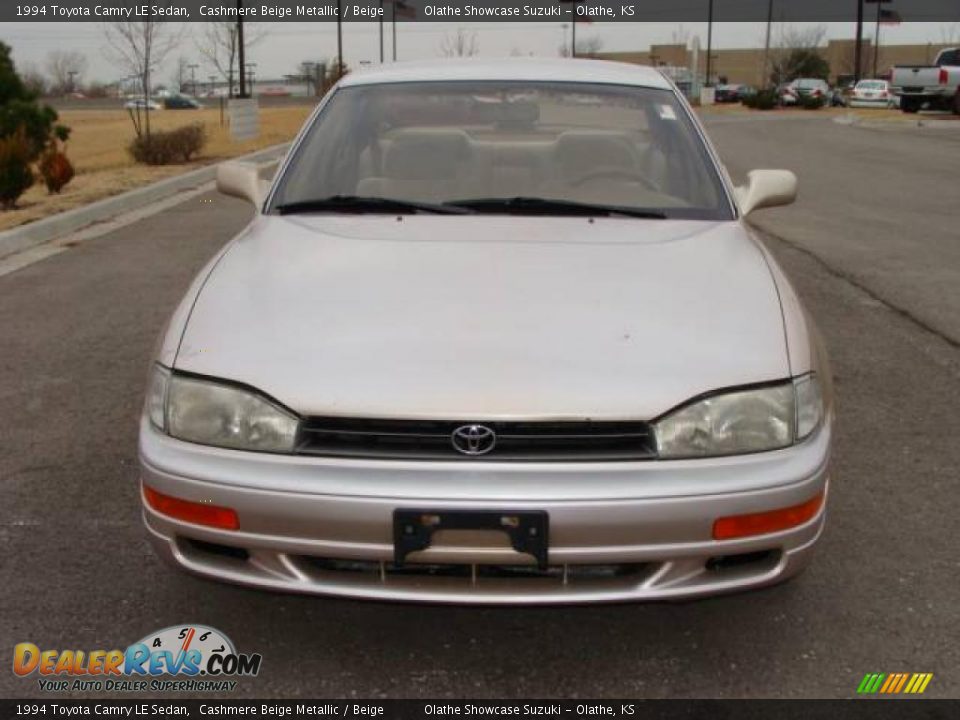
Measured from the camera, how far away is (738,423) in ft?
7.61

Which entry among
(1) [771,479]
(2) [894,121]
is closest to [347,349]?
(1) [771,479]

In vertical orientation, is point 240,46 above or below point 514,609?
above

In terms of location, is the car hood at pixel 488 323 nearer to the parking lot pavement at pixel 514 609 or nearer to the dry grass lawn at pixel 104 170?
the parking lot pavement at pixel 514 609

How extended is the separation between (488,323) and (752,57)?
388 feet

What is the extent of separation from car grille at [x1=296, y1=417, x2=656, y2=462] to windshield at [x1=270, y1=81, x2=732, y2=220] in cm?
129

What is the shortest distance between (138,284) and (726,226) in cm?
533

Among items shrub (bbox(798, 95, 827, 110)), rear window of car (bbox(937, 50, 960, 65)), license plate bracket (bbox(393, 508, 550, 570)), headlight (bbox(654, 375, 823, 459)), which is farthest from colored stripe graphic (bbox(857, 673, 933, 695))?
shrub (bbox(798, 95, 827, 110))

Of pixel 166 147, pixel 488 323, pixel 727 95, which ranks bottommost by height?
pixel 166 147

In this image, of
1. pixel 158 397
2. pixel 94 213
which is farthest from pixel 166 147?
pixel 158 397

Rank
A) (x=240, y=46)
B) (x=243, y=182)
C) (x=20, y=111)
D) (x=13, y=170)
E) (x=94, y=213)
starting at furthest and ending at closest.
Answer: (x=240, y=46) < (x=20, y=111) < (x=13, y=170) < (x=94, y=213) < (x=243, y=182)

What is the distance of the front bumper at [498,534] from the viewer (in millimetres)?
2189

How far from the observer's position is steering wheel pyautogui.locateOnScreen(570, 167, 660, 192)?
3562 millimetres

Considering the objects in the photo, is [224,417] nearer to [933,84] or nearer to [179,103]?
[933,84]

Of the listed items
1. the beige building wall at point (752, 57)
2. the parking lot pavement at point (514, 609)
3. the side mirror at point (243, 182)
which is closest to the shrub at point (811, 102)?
the parking lot pavement at point (514, 609)
